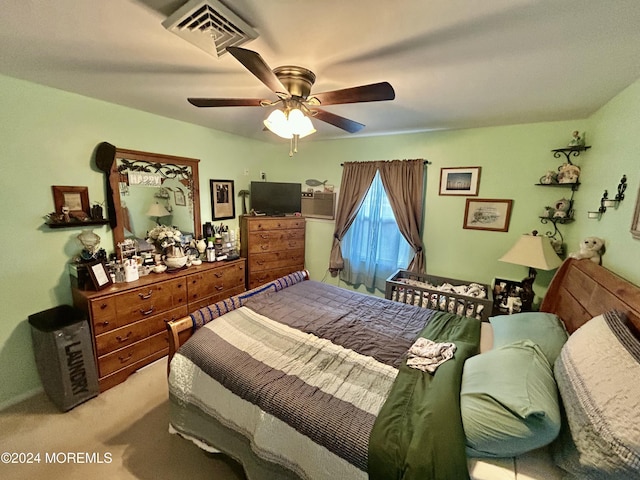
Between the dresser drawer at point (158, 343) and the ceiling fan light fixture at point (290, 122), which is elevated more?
the ceiling fan light fixture at point (290, 122)

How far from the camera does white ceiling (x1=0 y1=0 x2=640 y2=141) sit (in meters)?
1.03

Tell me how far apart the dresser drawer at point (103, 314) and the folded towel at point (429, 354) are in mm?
2335

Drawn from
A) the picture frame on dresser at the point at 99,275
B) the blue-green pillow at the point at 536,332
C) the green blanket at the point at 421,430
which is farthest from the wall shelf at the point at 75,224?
the blue-green pillow at the point at 536,332

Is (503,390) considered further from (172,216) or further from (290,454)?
(172,216)

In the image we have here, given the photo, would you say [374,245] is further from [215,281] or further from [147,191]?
[147,191]

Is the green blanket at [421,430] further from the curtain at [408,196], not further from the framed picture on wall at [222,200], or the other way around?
the framed picture on wall at [222,200]

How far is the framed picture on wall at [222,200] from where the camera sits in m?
3.33

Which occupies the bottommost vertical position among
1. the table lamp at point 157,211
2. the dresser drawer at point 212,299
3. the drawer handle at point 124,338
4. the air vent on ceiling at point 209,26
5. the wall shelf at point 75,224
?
the drawer handle at point 124,338

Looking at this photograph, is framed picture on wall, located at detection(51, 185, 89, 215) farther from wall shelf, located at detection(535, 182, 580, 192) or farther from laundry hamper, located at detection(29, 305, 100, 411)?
wall shelf, located at detection(535, 182, 580, 192)

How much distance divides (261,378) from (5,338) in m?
2.20

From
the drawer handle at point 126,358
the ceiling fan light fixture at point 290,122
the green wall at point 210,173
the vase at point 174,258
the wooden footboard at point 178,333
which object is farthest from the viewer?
the vase at point 174,258

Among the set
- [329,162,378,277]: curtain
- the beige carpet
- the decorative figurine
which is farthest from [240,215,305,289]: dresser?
the decorative figurine

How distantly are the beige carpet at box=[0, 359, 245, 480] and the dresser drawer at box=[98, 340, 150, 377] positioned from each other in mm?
192

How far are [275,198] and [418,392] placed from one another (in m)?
3.00
